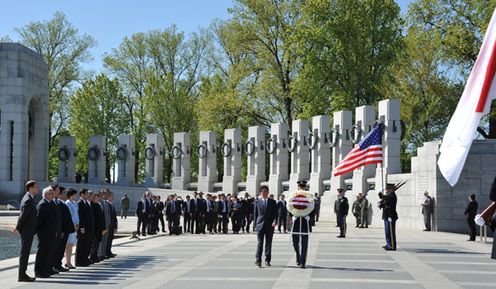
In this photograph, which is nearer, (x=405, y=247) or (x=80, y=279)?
(x=80, y=279)

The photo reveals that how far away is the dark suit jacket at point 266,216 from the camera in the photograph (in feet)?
55.5

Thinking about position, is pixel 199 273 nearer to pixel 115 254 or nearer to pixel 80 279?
pixel 80 279

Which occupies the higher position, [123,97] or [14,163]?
[123,97]

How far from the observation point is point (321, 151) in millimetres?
40969

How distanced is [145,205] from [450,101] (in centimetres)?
2776

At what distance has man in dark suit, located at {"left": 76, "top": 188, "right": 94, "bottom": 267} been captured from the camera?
661 inches

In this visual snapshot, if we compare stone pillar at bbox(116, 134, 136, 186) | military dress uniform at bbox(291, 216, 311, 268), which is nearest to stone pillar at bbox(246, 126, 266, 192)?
stone pillar at bbox(116, 134, 136, 186)

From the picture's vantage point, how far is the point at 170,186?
5144 cm

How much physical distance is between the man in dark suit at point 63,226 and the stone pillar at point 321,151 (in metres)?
25.6

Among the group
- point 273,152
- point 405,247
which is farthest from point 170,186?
point 405,247

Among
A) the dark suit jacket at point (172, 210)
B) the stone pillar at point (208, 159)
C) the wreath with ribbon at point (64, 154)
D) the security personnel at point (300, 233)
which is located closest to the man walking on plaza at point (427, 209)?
the dark suit jacket at point (172, 210)

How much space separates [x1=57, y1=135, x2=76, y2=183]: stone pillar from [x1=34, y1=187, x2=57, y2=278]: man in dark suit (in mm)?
39689

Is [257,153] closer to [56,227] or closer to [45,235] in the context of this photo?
[56,227]

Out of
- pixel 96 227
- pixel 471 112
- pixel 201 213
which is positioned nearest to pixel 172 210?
pixel 201 213
